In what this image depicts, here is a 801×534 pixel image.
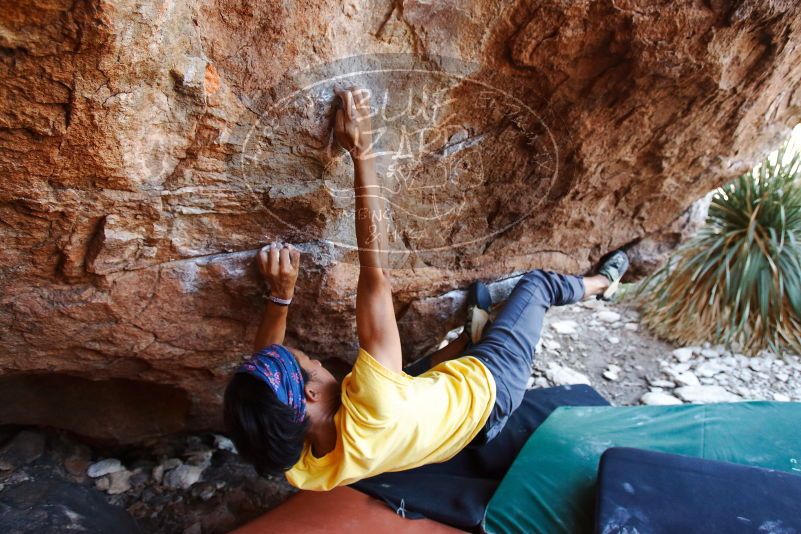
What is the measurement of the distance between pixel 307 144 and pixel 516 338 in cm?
105

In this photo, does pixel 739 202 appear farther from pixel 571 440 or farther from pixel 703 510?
pixel 703 510

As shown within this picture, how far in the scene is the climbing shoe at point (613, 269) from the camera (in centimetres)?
251

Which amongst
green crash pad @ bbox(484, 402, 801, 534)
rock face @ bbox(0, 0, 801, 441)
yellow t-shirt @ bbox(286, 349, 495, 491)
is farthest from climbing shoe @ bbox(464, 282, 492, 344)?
green crash pad @ bbox(484, 402, 801, 534)

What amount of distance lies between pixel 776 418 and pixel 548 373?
152cm

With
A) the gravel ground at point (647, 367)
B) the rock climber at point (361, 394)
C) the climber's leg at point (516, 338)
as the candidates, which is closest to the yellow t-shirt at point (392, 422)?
the rock climber at point (361, 394)

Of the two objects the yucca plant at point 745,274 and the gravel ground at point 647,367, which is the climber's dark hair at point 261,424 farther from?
the yucca plant at point 745,274

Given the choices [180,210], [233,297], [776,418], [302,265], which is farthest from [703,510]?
[180,210]

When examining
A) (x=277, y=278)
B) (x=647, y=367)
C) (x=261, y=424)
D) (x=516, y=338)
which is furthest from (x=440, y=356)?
(x=647, y=367)

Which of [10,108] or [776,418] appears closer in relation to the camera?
[10,108]

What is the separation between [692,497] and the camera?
1.59 metres

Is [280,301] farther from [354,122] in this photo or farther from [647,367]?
[647,367]

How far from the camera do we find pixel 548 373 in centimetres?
347

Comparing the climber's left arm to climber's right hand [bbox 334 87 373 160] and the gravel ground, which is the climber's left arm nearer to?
climber's right hand [bbox 334 87 373 160]

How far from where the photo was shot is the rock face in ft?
4.05
